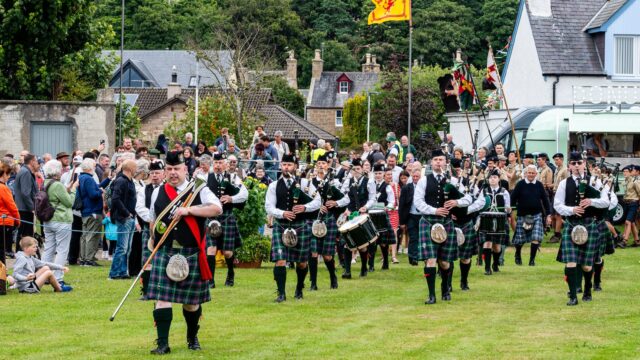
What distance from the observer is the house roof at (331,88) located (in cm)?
9069

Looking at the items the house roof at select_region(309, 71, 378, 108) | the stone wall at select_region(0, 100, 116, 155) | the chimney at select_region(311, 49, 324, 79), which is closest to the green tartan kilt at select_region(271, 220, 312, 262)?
the stone wall at select_region(0, 100, 116, 155)

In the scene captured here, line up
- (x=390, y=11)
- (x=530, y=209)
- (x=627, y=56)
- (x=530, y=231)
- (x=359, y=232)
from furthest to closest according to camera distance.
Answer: (x=627, y=56)
(x=390, y=11)
(x=530, y=231)
(x=530, y=209)
(x=359, y=232)

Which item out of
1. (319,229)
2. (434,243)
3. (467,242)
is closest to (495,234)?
(467,242)

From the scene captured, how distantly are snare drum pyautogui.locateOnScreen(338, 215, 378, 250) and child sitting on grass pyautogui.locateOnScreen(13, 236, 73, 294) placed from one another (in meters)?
4.26

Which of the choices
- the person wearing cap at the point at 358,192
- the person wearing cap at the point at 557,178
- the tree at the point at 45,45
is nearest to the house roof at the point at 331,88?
the tree at the point at 45,45

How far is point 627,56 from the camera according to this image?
3959 centimetres

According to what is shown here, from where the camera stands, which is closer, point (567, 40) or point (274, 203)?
point (274, 203)

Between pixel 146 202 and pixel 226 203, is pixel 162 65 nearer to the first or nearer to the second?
pixel 226 203

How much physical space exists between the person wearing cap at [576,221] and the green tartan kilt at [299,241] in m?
3.26

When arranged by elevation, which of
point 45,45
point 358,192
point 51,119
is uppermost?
point 45,45

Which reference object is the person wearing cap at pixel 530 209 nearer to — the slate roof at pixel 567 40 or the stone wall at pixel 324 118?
the slate roof at pixel 567 40

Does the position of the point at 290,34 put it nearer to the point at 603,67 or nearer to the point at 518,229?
the point at 603,67

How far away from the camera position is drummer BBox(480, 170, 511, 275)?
19.3 meters

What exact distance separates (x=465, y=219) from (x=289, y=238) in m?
2.61
